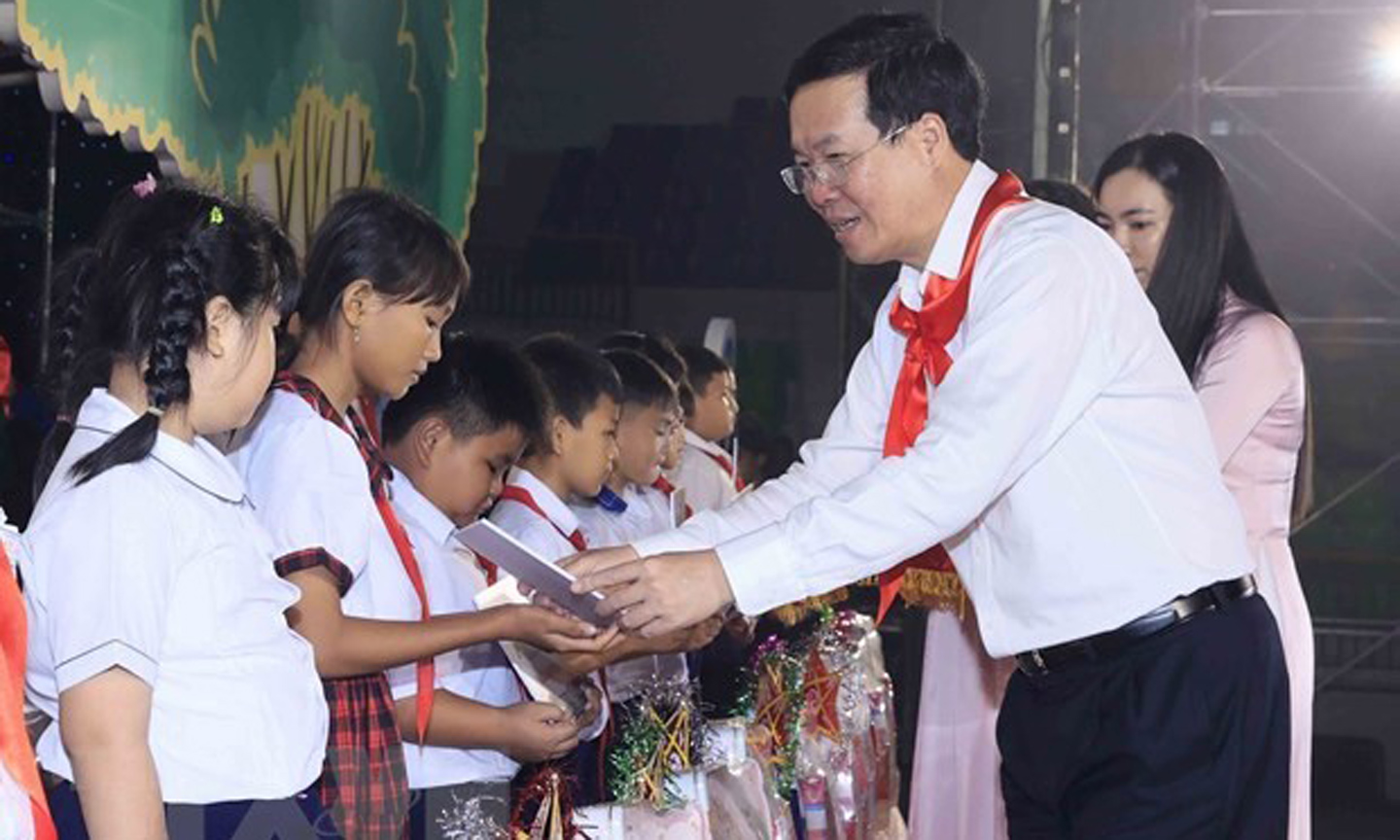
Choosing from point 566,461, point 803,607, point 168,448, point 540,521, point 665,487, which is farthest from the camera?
point 803,607

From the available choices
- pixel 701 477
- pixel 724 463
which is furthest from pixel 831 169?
pixel 724 463

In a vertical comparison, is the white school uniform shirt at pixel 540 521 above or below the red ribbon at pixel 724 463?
above

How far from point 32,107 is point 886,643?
11.1ft

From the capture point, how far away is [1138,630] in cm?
237

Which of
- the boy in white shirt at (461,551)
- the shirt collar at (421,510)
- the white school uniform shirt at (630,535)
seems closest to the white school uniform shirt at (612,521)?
the white school uniform shirt at (630,535)

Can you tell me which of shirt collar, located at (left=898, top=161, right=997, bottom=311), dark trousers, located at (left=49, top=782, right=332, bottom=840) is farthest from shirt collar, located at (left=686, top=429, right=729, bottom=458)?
dark trousers, located at (left=49, top=782, right=332, bottom=840)

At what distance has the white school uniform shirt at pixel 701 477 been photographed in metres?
4.73

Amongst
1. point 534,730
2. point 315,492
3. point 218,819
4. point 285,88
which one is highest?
point 285,88

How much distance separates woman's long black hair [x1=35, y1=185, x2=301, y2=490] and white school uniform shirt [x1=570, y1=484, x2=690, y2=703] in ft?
3.54

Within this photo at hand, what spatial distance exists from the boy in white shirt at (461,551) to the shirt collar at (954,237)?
1.95 feet

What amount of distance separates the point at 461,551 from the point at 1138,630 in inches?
38.6

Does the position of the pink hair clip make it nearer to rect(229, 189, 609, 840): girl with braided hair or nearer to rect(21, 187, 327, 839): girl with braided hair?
rect(21, 187, 327, 839): girl with braided hair

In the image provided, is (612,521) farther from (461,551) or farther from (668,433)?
(461,551)

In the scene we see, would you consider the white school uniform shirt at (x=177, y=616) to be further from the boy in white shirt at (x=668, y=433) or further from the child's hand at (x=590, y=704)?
the boy in white shirt at (x=668, y=433)
